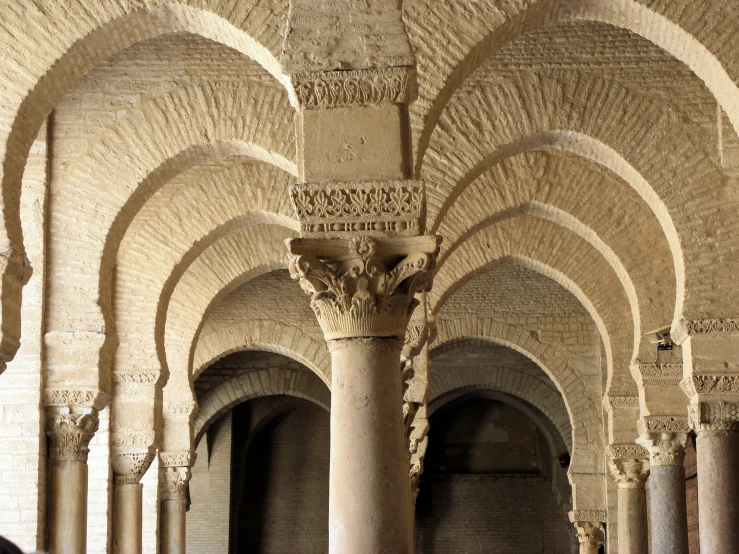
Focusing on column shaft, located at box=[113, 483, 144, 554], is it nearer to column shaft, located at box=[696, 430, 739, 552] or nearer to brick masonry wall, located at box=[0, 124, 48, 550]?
brick masonry wall, located at box=[0, 124, 48, 550]

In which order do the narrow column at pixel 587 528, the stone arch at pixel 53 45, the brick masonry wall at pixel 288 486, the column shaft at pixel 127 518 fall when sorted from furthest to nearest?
the brick masonry wall at pixel 288 486 < the narrow column at pixel 587 528 < the column shaft at pixel 127 518 < the stone arch at pixel 53 45

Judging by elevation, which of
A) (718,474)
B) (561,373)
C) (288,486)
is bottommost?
(718,474)

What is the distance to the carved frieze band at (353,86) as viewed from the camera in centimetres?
597

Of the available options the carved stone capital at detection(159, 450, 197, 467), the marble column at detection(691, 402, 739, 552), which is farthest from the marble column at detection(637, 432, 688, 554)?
the carved stone capital at detection(159, 450, 197, 467)

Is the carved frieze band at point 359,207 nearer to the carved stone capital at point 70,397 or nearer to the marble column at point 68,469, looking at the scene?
the carved stone capital at point 70,397

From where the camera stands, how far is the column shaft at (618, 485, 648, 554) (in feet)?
43.4

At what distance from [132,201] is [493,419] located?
1629 cm

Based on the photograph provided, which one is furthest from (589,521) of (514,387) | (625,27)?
(625,27)

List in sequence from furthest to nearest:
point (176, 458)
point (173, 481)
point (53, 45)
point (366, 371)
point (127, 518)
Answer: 1. point (173, 481)
2. point (176, 458)
3. point (127, 518)
4. point (53, 45)
5. point (366, 371)

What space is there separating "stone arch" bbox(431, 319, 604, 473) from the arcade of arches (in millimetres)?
1420

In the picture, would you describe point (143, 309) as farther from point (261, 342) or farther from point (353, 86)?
point (261, 342)

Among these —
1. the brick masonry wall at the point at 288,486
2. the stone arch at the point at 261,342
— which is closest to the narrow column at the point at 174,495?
the stone arch at the point at 261,342

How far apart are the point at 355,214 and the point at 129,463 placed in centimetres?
672

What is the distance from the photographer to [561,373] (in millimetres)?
17422
